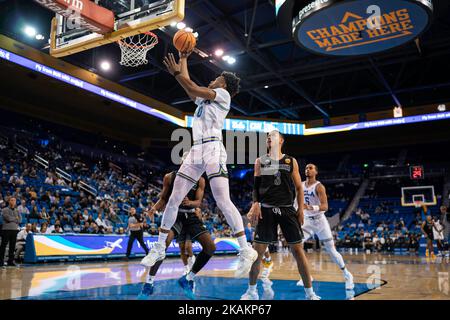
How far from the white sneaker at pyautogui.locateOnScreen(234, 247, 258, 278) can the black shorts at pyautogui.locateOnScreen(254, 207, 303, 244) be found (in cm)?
63

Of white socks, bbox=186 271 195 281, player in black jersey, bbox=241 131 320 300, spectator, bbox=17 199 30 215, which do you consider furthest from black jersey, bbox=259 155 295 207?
spectator, bbox=17 199 30 215

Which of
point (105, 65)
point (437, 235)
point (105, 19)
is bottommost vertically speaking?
point (437, 235)

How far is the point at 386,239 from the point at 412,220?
3.73m

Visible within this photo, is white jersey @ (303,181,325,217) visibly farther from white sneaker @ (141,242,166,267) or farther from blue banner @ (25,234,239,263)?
blue banner @ (25,234,239,263)

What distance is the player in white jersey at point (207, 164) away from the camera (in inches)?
159

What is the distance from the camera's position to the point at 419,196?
81.8 ft

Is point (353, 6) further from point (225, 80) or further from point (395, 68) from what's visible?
point (395, 68)

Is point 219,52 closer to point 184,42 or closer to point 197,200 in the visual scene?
point 197,200

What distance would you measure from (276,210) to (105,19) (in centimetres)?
534

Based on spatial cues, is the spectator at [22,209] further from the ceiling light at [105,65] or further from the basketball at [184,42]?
the basketball at [184,42]

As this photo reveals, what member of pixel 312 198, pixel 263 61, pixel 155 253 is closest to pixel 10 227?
pixel 155 253

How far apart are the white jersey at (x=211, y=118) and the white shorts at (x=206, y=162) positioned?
11 cm

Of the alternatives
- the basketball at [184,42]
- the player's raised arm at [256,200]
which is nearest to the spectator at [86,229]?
the player's raised arm at [256,200]

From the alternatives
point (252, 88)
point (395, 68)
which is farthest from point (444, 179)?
point (252, 88)
